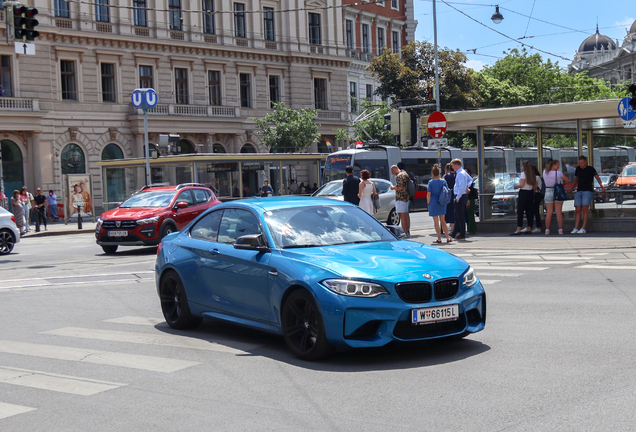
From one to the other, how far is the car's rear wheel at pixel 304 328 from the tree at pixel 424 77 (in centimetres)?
4669

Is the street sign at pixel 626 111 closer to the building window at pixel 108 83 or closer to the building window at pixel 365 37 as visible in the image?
the building window at pixel 108 83

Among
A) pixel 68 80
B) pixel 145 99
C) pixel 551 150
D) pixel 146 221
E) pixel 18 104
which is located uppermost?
pixel 68 80

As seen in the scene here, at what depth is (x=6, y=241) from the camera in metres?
21.5

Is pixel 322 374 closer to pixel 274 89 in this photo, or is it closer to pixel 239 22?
pixel 239 22

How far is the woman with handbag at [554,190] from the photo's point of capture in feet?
63.1

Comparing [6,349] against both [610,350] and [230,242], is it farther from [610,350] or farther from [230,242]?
[610,350]

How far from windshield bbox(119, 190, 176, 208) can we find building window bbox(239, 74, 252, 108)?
32.1 meters

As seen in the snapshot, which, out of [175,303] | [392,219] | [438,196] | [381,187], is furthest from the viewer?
[381,187]

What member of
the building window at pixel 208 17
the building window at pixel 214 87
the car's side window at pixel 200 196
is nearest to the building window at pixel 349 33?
the building window at pixel 208 17

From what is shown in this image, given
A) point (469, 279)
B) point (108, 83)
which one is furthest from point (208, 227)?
point (108, 83)

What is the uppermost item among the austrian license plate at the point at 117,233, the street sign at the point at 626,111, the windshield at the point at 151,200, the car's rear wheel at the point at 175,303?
the street sign at the point at 626,111

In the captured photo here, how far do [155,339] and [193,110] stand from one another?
41.2 metres

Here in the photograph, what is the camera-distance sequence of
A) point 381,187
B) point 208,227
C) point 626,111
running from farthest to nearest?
point 381,187, point 626,111, point 208,227

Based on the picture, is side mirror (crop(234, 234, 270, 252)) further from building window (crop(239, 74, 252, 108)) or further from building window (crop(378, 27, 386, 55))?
building window (crop(378, 27, 386, 55))
